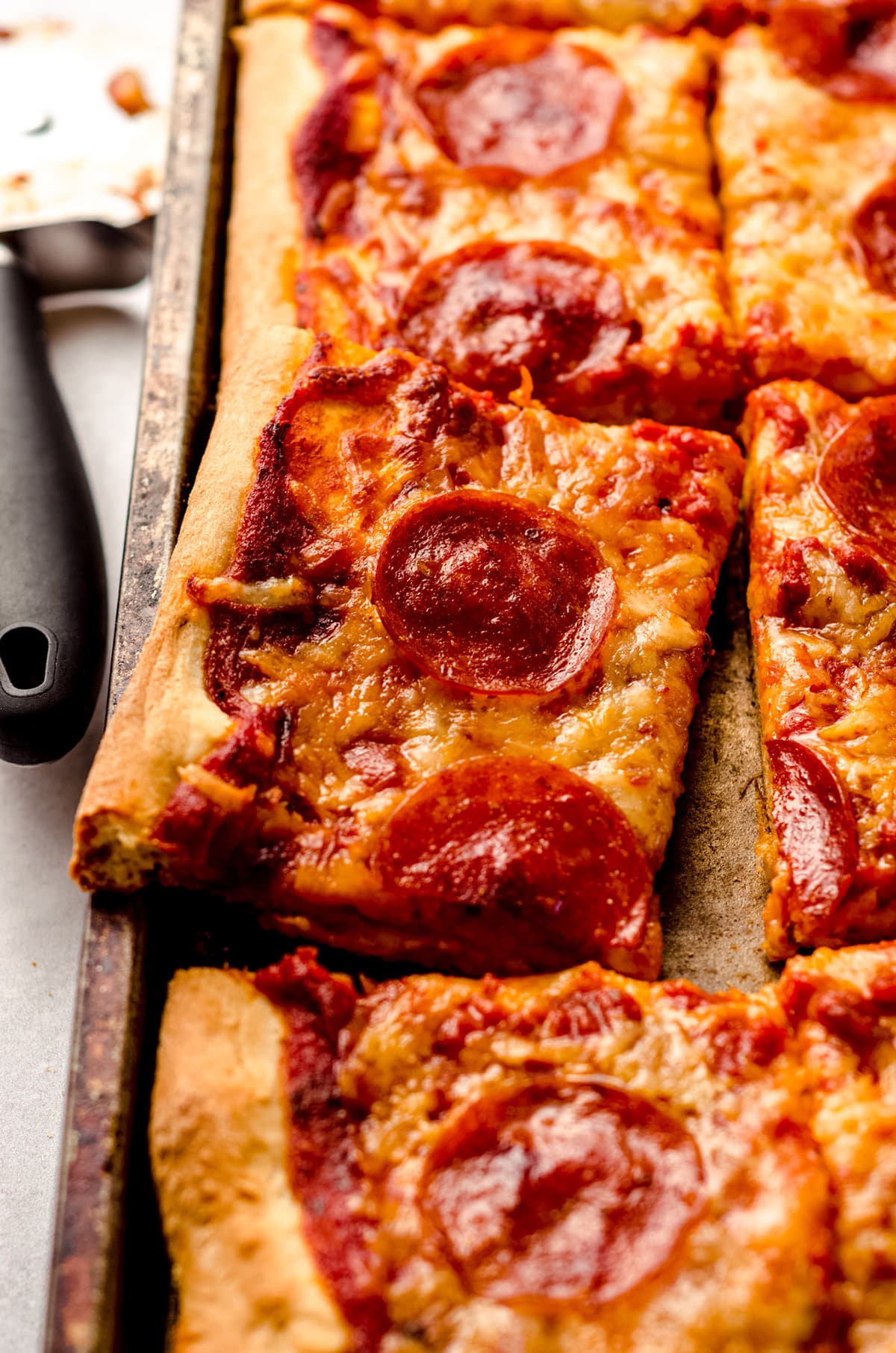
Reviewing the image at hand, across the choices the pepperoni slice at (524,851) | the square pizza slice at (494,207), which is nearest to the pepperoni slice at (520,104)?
the square pizza slice at (494,207)

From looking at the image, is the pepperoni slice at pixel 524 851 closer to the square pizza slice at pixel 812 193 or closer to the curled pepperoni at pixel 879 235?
the square pizza slice at pixel 812 193

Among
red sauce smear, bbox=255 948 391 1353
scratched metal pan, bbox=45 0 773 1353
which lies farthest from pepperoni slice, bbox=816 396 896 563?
red sauce smear, bbox=255 948 391 1353

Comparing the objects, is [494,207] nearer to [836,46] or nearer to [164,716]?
[836,46]

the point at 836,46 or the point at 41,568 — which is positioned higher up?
the point at 836,46

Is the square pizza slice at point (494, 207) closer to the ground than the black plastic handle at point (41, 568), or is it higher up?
higher up

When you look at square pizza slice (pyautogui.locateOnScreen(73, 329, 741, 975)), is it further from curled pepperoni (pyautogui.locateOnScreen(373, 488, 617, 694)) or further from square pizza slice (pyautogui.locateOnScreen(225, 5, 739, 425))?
square pizza slice (pyautogui.locateOnScreen(225, 5, 739, 425))

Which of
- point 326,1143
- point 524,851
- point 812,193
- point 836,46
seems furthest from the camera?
point 836,46

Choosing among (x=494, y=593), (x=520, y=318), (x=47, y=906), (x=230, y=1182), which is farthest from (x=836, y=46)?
(x=230, y=1182)

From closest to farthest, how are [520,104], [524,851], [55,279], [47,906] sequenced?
[524,851]
[47,906]
[520,104]
[55,279]
